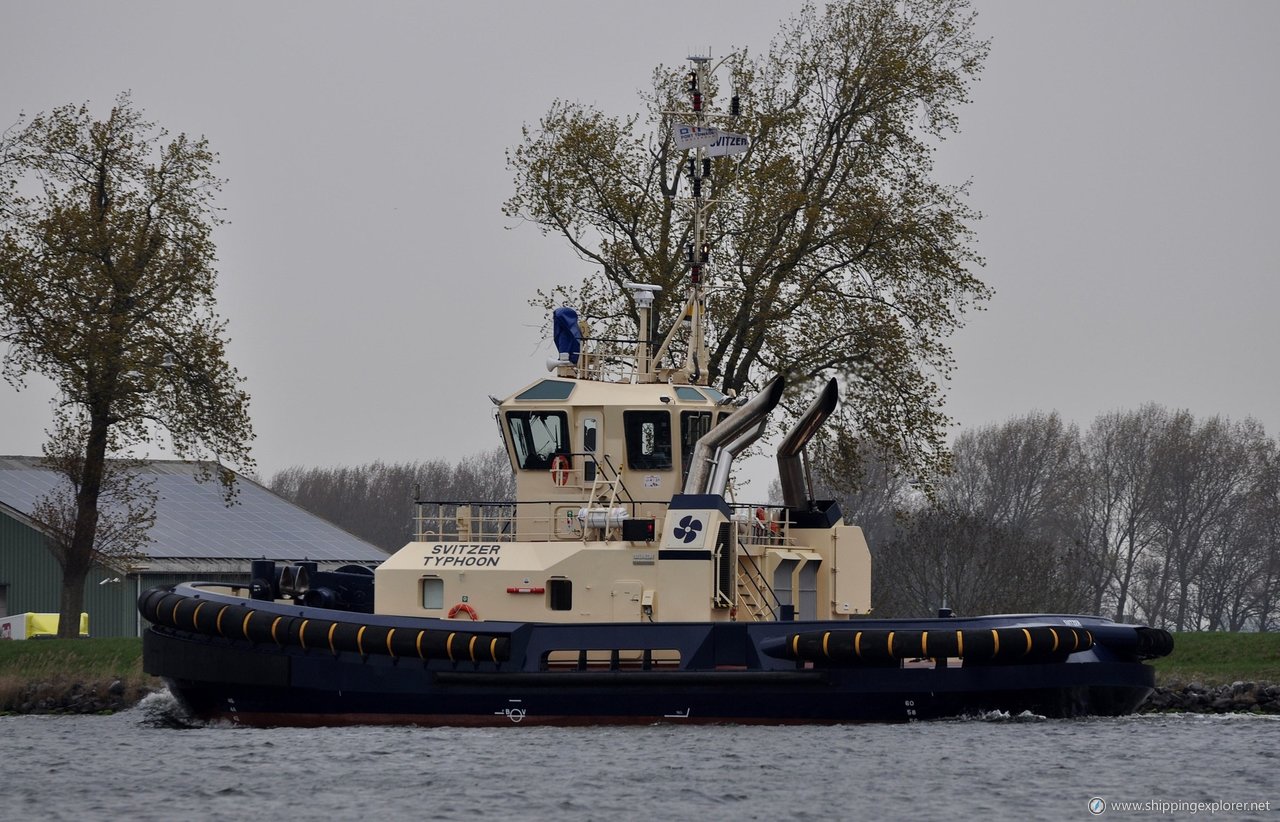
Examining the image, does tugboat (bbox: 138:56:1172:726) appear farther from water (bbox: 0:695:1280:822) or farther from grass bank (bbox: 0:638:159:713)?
grass bank (bbox: 0:638:159:713)

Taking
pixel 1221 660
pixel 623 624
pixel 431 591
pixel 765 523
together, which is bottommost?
pixel 1221 660

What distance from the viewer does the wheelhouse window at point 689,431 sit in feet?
72.9

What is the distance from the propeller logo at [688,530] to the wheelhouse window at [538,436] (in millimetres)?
2081

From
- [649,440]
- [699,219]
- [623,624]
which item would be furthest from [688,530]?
[699,219]

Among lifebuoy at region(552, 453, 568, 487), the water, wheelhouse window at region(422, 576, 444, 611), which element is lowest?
the water

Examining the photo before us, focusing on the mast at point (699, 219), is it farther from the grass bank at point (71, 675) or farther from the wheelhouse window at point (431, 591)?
the grass bank at point (71, 675)

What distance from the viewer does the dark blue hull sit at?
2019cm

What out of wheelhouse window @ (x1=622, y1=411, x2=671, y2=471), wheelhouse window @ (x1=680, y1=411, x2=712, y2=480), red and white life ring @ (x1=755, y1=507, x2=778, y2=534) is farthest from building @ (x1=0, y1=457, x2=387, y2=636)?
red and white life ring @ (x1=755, y1=507, x2=778, y2=534)

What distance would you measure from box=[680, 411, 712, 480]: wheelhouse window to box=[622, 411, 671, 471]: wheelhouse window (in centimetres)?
16

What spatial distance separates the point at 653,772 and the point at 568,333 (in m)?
6.68

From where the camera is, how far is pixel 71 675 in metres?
28.9

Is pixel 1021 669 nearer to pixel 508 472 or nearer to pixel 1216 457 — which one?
pixel 1216 457

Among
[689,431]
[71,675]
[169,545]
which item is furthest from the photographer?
[169,545]

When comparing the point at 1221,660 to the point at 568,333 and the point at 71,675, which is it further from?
the point at 71,675
